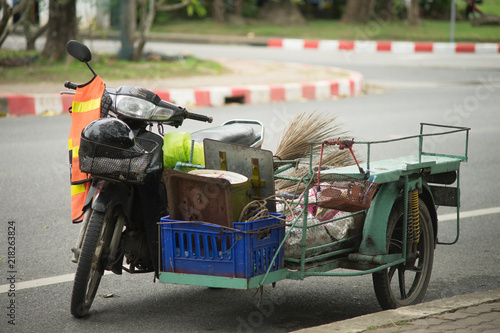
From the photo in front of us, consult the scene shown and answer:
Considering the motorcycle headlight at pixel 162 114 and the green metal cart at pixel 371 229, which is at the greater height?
the motorcycle headlight at pixel 162 114

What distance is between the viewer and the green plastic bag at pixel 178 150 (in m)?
3.11

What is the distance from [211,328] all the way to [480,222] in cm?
258

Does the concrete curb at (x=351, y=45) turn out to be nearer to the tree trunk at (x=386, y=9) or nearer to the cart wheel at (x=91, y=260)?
the tree trunk at (x=386, y=9)

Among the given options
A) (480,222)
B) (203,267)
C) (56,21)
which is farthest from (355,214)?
(56,21)

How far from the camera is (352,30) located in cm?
2406

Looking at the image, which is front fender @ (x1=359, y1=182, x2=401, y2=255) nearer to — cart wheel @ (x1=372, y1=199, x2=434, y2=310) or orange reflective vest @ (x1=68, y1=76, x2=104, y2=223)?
cart wheel @ (x1=372, y1=199, x2=434, y2=310)

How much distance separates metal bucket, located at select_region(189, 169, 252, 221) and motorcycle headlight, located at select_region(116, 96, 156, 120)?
1.16 feet

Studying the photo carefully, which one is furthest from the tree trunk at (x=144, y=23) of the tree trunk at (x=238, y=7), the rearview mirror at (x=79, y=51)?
the tree trunk at (x=238, y=7)

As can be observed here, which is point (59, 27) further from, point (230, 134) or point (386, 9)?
point (386, 9)

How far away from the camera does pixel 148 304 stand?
10.8 ft

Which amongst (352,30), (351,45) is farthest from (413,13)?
(351,45)

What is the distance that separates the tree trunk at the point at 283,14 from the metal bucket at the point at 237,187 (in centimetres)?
2460

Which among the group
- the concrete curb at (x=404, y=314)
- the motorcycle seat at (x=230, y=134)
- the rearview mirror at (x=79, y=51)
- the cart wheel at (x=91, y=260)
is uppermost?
the rearview mirror at (x=79, y=51)

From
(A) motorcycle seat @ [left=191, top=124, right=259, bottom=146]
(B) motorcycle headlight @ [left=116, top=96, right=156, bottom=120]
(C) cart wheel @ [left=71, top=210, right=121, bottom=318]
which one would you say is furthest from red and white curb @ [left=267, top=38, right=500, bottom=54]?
(C) cart wheel @ [left=71, top=210, right=121, bottom=318]
